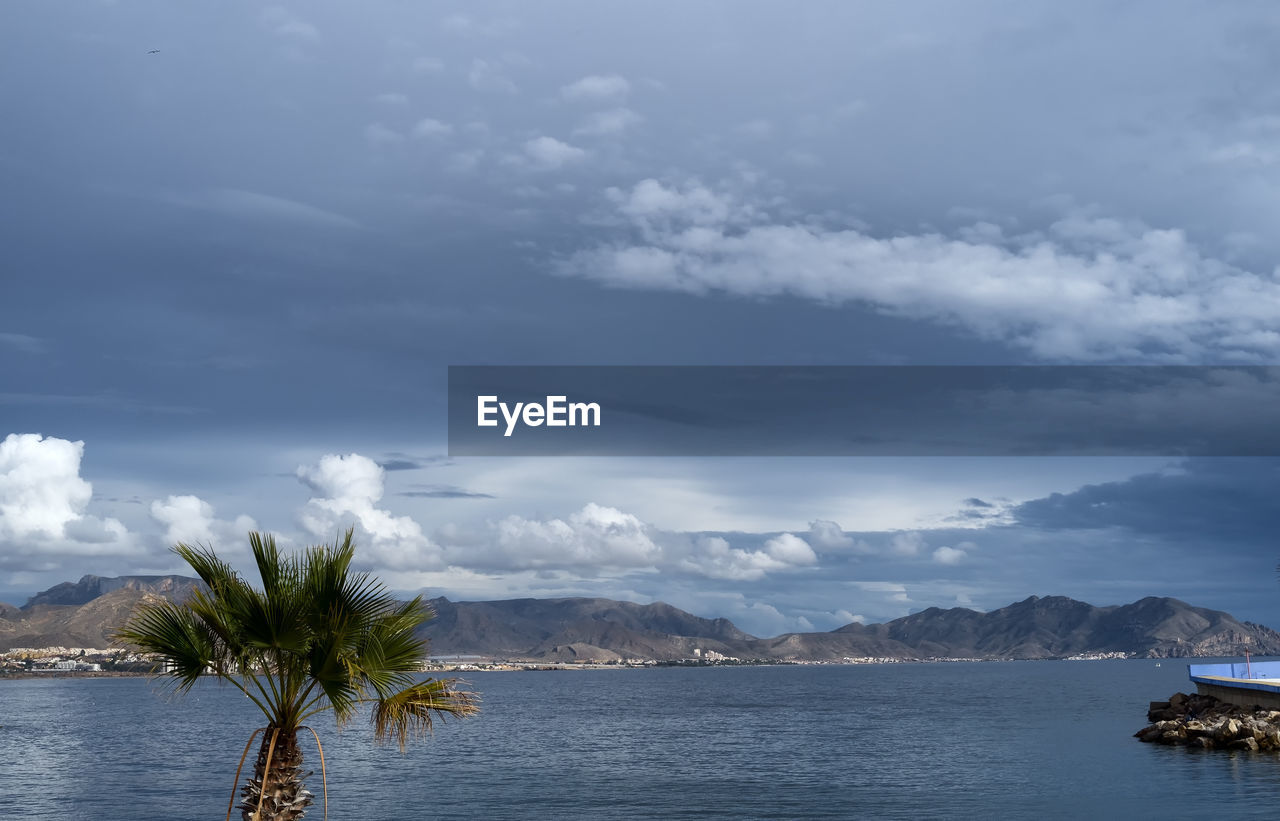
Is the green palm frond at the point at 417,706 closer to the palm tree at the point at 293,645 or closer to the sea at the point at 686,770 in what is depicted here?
the palm tree at the point at 293,645

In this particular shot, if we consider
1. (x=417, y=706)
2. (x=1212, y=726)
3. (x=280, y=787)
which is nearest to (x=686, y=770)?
(x=1212, y=726)

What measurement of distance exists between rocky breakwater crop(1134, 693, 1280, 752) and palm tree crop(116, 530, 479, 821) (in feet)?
180

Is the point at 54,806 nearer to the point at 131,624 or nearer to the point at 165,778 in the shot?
the point at 165,778

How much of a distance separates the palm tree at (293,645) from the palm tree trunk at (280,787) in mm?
16

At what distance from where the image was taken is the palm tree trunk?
17.2 meters

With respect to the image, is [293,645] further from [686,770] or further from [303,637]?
[686,770]

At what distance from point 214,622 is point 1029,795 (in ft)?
140

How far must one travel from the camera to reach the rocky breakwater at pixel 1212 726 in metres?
57.2

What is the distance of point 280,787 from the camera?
17.2 m

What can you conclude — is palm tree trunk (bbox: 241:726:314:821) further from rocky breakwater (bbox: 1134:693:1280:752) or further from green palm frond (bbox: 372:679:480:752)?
rocky breakwater (bbox: 1134:693:1280:752)

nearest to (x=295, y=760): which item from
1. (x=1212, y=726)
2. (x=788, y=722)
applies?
(x=1212, y=726)

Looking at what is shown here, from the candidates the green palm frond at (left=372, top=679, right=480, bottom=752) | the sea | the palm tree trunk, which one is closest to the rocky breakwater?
the sea

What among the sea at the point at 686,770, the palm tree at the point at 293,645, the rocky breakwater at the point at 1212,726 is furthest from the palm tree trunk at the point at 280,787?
the rocky breakwater at the point at 1212,726

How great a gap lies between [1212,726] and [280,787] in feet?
202
